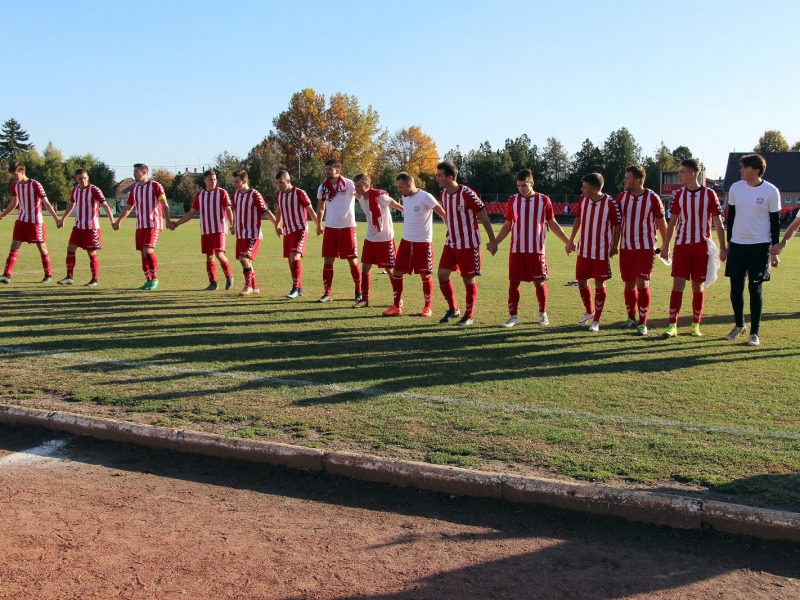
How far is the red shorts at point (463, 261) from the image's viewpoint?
985cm

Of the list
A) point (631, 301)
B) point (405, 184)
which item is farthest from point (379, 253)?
point (631, 301)

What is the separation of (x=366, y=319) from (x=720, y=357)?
4.53 m

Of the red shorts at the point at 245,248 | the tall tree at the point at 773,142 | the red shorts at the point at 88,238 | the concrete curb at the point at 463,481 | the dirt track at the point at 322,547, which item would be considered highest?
the tall tree at the point at 773,142

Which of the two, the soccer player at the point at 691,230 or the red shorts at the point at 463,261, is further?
the red shorts at the point at 463,261

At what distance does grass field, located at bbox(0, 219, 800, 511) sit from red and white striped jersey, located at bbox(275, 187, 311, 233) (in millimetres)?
1587

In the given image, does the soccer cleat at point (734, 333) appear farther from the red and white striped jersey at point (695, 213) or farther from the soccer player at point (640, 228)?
the red and white striped jersey at point (695, 213)

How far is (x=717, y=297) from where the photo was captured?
515 inches

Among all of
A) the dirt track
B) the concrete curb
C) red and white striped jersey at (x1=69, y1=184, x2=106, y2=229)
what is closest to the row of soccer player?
red and white striped jersey at (x1=69, y1=184, x2=106, y2=229)

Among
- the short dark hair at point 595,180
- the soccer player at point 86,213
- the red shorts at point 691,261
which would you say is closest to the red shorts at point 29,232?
the soccer player at point 86,213

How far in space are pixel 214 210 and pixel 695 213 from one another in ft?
27.3

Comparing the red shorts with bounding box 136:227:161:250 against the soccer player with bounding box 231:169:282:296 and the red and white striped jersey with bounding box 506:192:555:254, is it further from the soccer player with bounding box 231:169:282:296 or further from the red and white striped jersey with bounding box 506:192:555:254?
the red and white striped jersey with bounding box 506:192:555:254

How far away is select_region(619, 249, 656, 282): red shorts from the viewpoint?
9258 millimetres

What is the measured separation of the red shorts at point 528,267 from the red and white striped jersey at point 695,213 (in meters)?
1.67

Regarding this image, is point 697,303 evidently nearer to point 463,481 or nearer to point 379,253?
point 379,253
